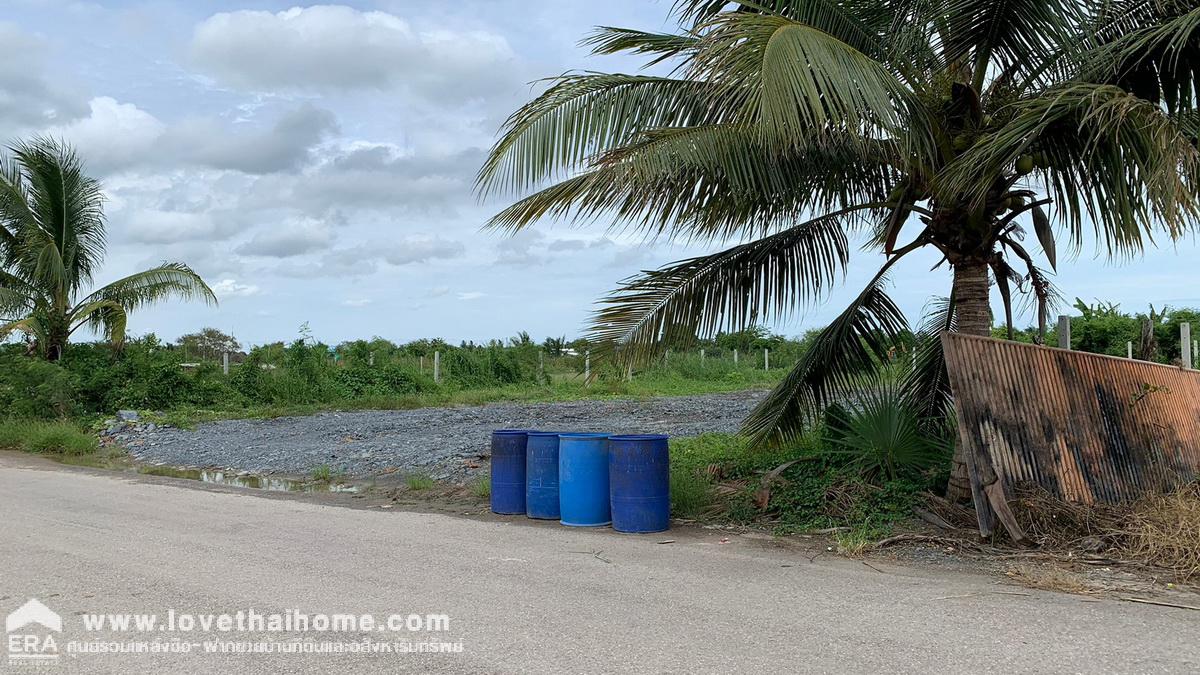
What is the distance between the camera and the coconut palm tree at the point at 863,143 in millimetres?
6227

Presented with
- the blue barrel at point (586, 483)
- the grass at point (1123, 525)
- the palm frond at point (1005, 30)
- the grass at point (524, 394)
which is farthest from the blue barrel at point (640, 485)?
the grass at point (524, 394)

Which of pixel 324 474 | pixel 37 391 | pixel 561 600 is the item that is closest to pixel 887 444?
pixel 561 600

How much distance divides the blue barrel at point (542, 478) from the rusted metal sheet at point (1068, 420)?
383 centimetres

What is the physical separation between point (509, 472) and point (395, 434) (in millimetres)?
8649

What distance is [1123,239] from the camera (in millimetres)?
6895

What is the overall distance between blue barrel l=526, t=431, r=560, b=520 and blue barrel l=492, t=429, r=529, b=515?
26 centimetres

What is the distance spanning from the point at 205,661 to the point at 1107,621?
4.99 metres

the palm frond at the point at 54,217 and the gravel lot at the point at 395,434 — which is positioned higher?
the palm frond at the point at 54,217

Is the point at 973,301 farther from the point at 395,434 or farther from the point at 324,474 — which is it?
the point at 395,434

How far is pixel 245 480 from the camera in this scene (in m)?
13.4

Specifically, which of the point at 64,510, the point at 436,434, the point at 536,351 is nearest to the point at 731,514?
the point at 64,510

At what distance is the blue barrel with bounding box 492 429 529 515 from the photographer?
9.41 m

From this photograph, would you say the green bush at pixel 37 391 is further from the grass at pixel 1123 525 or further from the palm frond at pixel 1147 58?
the palm frond at pixel 1147 58

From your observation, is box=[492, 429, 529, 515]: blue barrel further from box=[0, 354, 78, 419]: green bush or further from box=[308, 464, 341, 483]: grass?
box=[0, 354, 78, 419]: green bush
